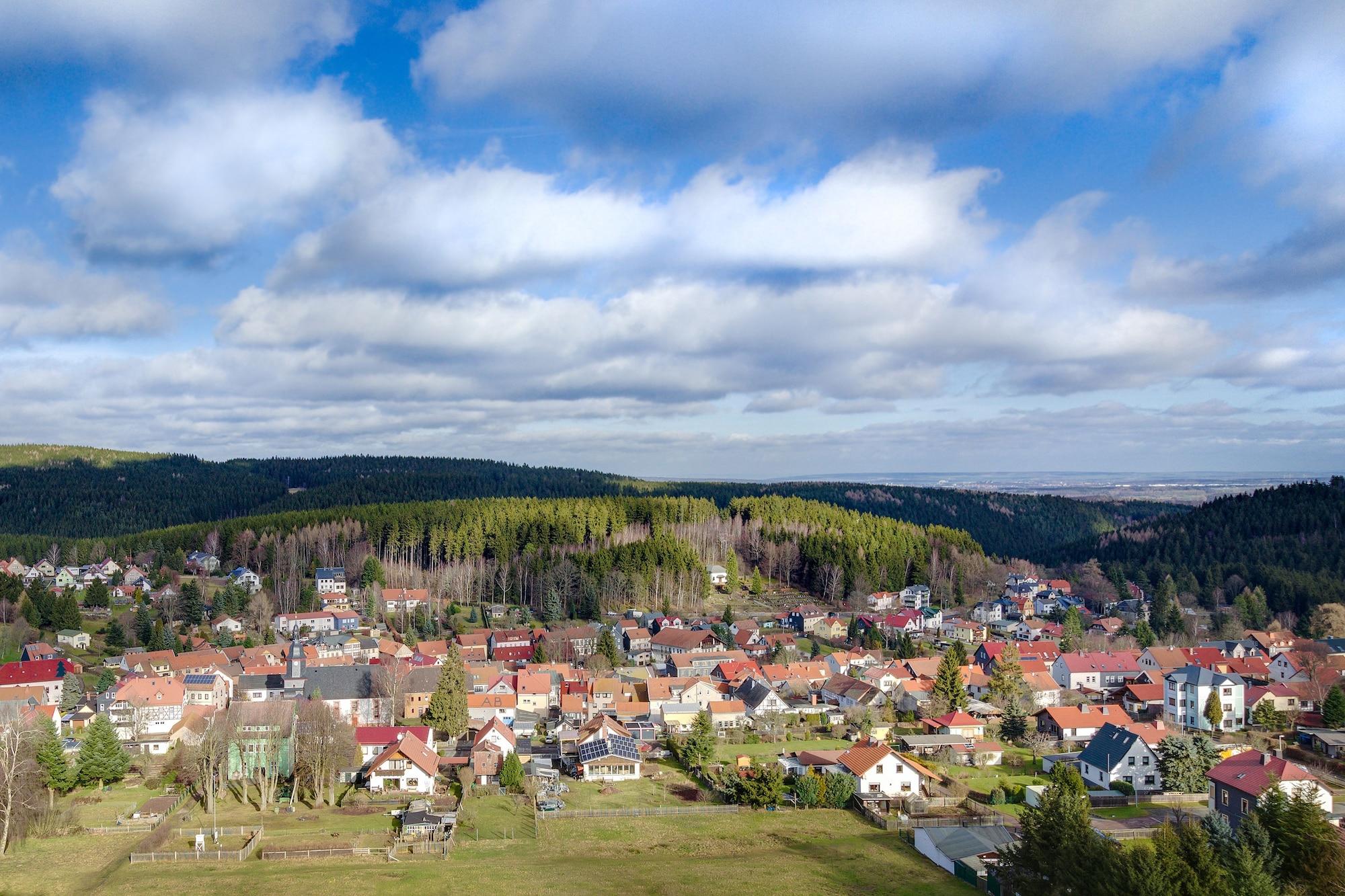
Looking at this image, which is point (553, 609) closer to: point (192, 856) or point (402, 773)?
point (402, 773)

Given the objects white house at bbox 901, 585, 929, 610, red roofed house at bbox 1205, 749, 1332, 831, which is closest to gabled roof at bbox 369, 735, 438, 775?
red roofed house at bbox 1205, 749, 1332, 831

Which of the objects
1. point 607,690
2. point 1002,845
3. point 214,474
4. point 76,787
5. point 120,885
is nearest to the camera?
point 120,885

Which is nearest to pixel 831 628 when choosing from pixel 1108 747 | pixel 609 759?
pixel 1108 747

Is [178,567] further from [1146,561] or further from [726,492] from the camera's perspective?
[1146,561]

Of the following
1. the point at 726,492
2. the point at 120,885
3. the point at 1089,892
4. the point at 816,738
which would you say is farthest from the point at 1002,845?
the point at 726,492

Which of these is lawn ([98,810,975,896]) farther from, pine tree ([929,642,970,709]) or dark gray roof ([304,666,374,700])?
dark gray roof ([304,666,374,700])
